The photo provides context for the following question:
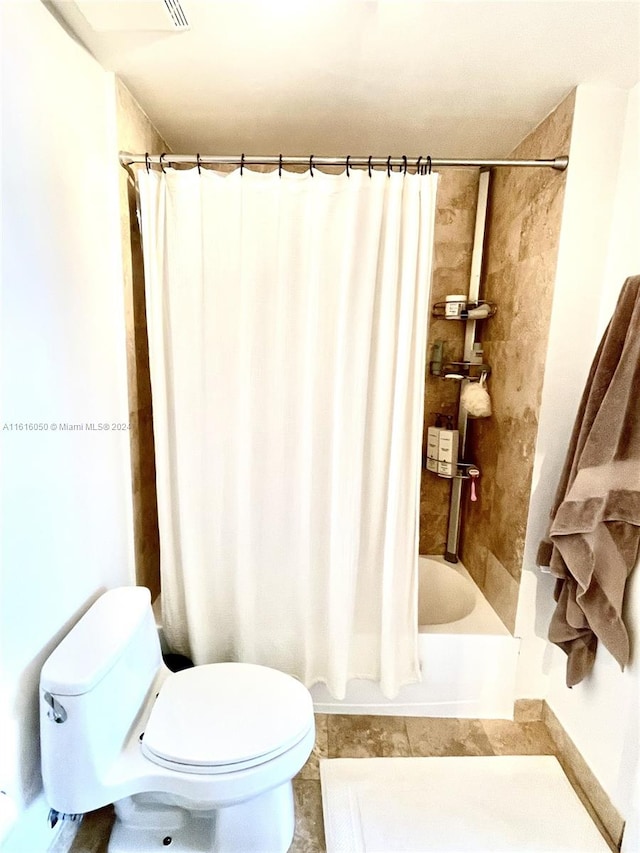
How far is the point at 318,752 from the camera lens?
1.65 meters

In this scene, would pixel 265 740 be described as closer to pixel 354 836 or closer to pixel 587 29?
pixel 354 836

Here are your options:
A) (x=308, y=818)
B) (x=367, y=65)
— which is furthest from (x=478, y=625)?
(x=367, y=65)

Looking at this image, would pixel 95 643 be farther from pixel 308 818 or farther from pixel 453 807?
pixel 453 807

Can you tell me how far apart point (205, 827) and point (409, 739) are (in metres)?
0.78

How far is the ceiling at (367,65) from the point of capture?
1167 mm

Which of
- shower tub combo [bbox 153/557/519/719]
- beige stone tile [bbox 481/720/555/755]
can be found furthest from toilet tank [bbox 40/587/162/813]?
beige stone tile [bbox 481/720/555/755]

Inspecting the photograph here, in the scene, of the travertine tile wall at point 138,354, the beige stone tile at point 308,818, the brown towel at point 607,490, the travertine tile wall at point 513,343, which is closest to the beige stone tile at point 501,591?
the travertine tile wall at point 513,343

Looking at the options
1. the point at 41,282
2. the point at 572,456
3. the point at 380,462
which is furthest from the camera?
the point at 380,462

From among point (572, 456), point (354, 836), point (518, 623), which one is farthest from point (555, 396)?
point (354, 836)

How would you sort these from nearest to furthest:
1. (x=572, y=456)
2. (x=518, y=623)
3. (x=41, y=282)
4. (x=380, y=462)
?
1. (x=41, y=282)
2. (x=572, y=456)
3. (x=380, y=462)
4. (x=518, y=623)

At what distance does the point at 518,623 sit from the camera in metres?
1.74

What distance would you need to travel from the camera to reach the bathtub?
176cm

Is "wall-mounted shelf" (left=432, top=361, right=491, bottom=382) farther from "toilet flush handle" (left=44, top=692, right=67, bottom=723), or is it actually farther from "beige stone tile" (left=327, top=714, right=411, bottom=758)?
"toilet flush handle" (left=44, top=692, right=67, bottom=723)

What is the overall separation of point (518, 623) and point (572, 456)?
72cm
